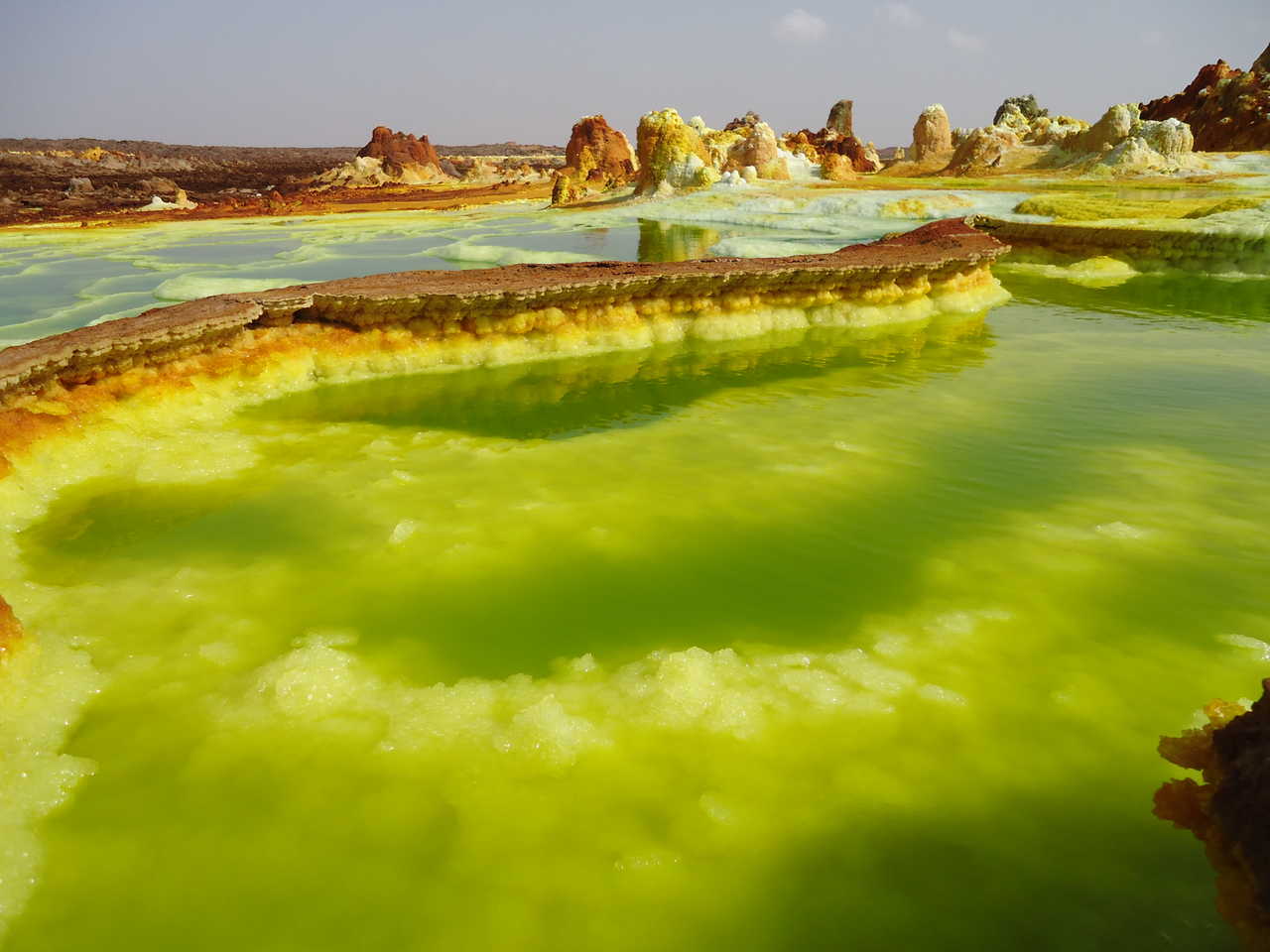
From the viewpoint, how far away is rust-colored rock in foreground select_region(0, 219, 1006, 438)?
4.95m

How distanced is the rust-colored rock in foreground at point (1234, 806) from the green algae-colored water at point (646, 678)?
0.83ft

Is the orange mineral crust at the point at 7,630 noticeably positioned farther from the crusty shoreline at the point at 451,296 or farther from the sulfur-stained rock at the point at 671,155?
the sulfur-stained rock at the point at 671,155

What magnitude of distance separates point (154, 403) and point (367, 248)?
1504 centimetres

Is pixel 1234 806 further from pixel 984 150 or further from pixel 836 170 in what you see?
pixel 984 150

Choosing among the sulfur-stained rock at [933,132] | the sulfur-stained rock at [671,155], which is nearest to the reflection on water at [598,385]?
the sulfur-stained rock at [671,155]

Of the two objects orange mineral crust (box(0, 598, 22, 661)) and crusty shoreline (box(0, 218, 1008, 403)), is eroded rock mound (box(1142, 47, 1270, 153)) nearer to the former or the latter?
crusty shoreline (box(0, 218, 1008, 403))

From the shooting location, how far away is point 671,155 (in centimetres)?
3231

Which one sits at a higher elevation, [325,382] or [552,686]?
[325,382]

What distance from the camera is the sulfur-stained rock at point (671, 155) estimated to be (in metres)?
31.9

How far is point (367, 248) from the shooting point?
1895cm

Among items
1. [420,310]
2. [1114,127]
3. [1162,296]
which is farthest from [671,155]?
[420,310]

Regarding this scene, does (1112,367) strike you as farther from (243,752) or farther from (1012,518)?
(243,752)

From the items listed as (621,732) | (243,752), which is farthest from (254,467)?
(621,732)

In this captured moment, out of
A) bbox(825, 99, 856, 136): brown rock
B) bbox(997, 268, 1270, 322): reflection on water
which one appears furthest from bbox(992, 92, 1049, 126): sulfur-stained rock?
bbox(997, 268, 1270, 322): reflection on water
